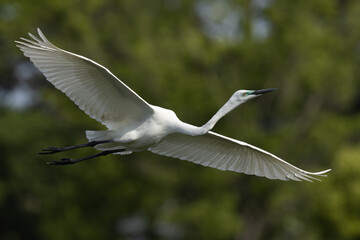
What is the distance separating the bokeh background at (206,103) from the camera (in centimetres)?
2078

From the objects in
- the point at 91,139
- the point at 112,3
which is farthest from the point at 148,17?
the point at 91,139

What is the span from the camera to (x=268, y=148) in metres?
20.4

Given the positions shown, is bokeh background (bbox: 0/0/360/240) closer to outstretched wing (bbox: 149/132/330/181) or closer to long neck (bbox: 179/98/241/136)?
outstretched wing (bbox: 149/132/330/181)

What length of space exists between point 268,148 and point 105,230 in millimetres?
6185

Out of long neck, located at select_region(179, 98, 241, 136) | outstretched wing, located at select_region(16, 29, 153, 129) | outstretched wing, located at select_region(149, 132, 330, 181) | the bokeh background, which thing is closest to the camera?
outstretched wing, located at select_region(16, 29, 153, 129)

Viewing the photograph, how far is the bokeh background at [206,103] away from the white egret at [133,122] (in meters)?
9.36

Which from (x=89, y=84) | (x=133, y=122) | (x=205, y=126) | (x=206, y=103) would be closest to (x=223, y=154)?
(x=205, y=126)

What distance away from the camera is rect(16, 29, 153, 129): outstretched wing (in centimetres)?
867

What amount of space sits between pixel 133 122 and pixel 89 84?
87 centimetres

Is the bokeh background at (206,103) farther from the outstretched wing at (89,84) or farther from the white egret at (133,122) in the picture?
the outstretched wing at (89,84)

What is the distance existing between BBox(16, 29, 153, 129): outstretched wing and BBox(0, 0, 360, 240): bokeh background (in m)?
10.3

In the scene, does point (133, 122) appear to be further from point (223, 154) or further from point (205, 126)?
point (223, 154)

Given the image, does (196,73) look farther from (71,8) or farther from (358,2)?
(358,2)

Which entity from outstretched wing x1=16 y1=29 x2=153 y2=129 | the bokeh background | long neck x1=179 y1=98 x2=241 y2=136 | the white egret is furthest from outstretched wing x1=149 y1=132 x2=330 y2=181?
the bokeh background
